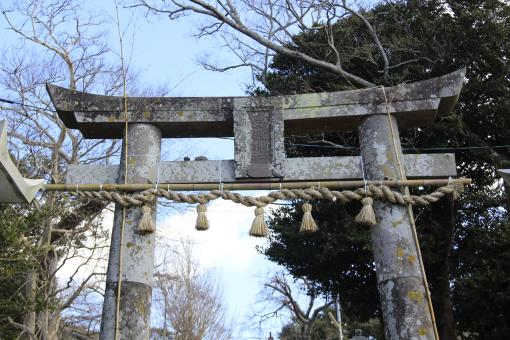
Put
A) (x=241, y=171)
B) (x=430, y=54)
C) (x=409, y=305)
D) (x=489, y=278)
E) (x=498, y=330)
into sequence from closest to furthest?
(x=409, y=305)
(x=241, y=171)
(x=489, y=278)
(x=498, y=330)
(x=430, y=54)

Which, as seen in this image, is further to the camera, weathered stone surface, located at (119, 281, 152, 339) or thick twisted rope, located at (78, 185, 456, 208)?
thick twisted rope, located at (78, 185, 456, 208)

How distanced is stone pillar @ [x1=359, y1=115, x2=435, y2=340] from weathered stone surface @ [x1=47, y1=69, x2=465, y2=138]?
0.18 m

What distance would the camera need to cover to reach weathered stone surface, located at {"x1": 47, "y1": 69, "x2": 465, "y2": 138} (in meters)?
4.64

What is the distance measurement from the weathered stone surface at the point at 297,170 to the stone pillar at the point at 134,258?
145 millimetres

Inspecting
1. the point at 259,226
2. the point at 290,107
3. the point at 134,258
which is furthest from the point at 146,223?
the point at 290,107

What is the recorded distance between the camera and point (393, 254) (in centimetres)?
418

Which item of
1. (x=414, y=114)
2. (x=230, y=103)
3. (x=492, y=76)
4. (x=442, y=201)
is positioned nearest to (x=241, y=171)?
(x=230, y=103)

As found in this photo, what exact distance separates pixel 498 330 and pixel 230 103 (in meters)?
7.19

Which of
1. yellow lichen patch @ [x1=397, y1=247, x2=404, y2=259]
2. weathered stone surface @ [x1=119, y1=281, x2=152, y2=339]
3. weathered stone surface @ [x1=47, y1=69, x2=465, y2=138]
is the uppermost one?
weathered stone surface @ [x1=47, y1=69, x2=465, y2=138]

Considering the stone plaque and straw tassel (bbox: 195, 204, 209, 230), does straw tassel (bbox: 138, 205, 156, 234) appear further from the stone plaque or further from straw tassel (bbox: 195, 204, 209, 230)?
the stone plaque

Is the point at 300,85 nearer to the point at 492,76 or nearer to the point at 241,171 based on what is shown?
the point at 492,76

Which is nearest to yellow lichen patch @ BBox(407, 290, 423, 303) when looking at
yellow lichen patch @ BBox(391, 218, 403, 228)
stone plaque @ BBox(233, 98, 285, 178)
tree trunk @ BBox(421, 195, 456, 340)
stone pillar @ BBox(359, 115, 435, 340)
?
stone pillar @ BBox(359, 115, 435, 340)

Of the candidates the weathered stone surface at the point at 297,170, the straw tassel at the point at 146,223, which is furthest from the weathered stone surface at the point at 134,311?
the weathered stone surface at the point at 297,170

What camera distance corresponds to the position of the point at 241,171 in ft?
14.7
